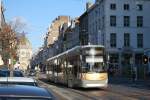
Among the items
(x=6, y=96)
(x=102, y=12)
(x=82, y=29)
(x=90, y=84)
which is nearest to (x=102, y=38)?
(x=102, y=12)

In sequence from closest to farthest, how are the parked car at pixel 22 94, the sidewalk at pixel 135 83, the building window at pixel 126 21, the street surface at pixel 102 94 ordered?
the parked car at pixel 22 94 → the street surface at pixel 102 94 → the sidewalk at pixel 135 83 → the building window at pixel 126 21

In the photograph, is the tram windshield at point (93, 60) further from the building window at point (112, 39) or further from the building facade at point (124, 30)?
the building window at point (112, 39)

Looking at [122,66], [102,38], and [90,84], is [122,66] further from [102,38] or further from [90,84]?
[90,84]

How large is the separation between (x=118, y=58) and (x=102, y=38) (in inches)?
211

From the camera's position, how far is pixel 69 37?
134 meters

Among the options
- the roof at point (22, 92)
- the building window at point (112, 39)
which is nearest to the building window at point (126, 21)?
the building window at point (112, 39)

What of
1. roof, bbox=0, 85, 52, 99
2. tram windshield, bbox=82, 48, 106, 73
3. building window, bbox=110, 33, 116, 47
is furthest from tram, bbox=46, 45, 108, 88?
building window, bbox=110, 33, 116, 47

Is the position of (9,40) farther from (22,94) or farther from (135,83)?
(22,94)

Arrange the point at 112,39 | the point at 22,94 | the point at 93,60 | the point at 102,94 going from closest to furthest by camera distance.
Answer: the point at 22,94, the point at 102,94, the point at 93,60, the point at 112,39

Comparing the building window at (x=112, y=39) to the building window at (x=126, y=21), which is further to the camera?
the building window at (x=126, y=21)

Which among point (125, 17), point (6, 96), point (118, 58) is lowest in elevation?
point (6, 96)

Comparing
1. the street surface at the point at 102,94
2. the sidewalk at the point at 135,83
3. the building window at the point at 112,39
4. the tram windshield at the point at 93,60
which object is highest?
the building window at the point at 112,39

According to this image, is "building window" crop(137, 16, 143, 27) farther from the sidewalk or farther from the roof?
the roof

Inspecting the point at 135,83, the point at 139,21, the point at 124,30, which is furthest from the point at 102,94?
the point at 139,21
